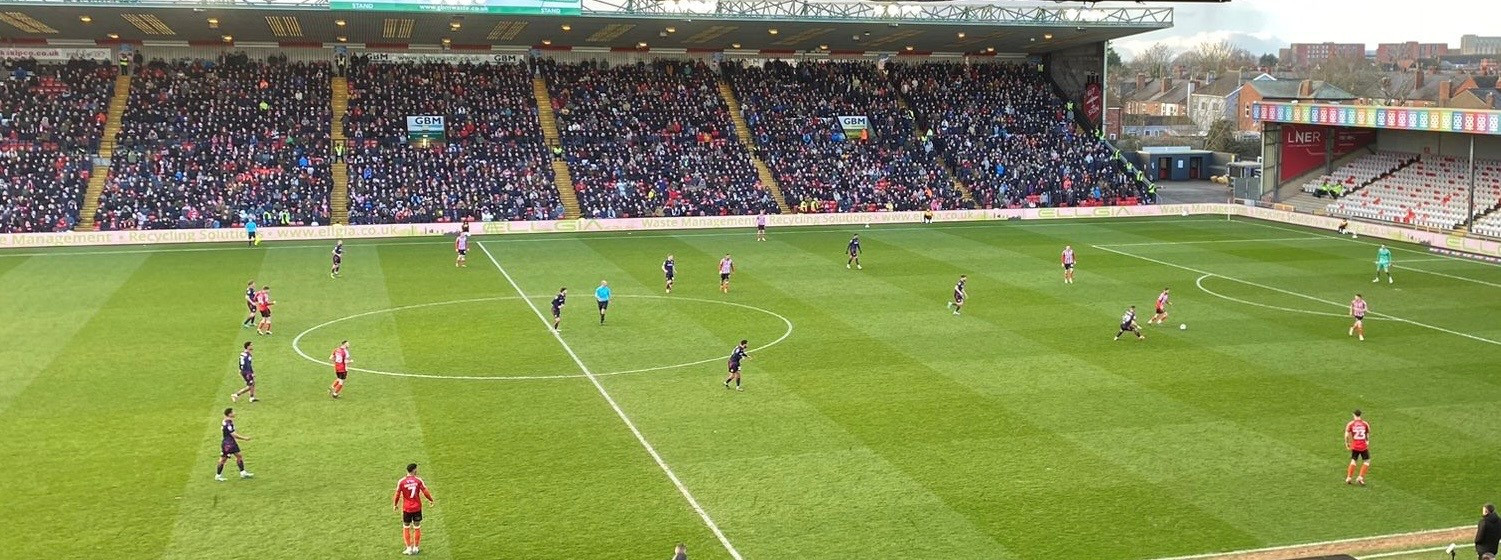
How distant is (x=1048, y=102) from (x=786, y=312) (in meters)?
46.6

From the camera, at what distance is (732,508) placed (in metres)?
19.8

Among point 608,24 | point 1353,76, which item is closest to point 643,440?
point 608,24

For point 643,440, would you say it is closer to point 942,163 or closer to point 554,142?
point 554,142

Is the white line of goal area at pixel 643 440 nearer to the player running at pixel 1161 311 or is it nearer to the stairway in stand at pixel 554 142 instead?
the player running at pixel 1161 311

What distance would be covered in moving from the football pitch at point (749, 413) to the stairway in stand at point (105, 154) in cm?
1347

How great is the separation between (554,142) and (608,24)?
763 centimetres

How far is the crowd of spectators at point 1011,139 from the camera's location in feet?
228

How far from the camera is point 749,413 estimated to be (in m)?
25.4

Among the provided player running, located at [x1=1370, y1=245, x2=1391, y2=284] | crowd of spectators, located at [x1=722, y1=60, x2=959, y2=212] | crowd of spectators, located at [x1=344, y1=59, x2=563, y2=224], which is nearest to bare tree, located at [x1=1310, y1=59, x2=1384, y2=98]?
crowd of spectators, located at [x1=722, y1=60, x2=959, y2=212]

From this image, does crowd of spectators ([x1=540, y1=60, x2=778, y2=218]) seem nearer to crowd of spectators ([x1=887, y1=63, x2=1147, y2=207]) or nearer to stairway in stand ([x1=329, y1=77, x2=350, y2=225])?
stairway in stand ([x1=329, y1=77, x2=350, y2=225])

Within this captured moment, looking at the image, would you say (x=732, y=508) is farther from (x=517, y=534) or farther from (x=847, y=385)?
(x=847, y=385)

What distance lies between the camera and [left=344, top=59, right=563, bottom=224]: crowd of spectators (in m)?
60.5

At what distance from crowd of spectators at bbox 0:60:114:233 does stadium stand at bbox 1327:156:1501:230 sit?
59.0 meters

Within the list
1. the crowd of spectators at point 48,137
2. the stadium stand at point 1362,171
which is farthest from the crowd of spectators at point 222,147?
the stadium stand at point 1362,171
